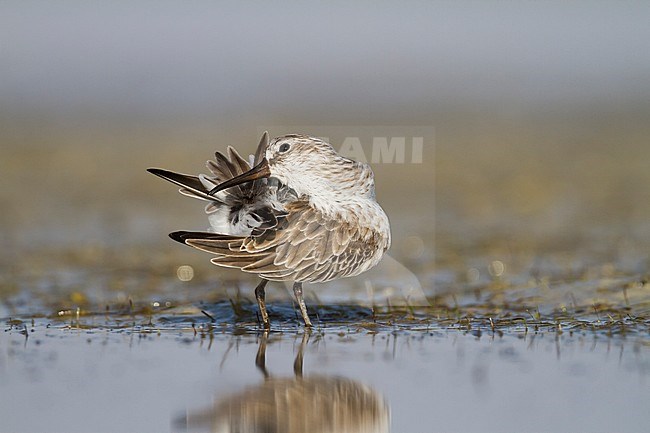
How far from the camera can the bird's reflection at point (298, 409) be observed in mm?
5117

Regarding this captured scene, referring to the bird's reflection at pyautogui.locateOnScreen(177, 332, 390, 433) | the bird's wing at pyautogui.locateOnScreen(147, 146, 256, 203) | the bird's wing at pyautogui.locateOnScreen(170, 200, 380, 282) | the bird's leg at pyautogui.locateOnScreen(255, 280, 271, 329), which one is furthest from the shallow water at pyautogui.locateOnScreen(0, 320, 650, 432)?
the bird's wing at pyautogui.locateOnScreen(147, 146, 256, 203)

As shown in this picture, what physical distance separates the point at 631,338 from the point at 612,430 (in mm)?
1840

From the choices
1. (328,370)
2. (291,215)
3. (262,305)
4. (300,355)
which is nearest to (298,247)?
(291,215)

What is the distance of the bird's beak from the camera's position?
7328 mm

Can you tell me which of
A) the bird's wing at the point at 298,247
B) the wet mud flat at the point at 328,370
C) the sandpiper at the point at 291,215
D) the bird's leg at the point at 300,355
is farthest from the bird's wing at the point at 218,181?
the bird's leg at the point at 300,355

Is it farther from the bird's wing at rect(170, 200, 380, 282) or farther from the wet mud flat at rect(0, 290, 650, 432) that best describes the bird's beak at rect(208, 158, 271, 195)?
the wet mud flat at rect(0, 290, 650, 432)

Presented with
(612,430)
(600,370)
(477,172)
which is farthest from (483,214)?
(612,430)

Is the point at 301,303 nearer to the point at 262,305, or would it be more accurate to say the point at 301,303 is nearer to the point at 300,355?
the point at 262,305

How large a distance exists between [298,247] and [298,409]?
204 cm

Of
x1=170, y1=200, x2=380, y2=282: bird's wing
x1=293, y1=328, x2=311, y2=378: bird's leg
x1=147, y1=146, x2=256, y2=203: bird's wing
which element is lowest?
x1=293, y1=328, x2=311, y2=378: bird's leg

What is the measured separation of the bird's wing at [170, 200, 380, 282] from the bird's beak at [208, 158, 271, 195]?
0.30 m

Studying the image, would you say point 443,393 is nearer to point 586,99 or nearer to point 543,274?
point 543,274

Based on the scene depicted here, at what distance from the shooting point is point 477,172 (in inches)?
578

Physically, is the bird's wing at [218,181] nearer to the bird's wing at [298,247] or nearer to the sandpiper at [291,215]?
the sandpiper at [291,215]
